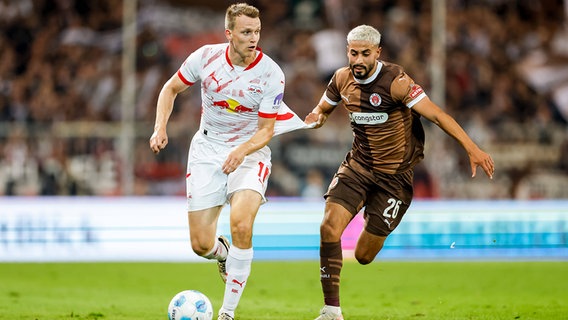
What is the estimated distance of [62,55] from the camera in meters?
21.2

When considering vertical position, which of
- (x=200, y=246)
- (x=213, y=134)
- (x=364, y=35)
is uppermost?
(x=364, y=35)

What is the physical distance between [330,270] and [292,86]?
12.5m

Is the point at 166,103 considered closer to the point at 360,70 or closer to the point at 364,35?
the point at 360,70

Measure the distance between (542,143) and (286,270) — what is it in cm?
664

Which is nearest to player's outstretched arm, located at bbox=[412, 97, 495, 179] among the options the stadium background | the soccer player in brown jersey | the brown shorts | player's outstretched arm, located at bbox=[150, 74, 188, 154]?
the soccer player in brown jersey

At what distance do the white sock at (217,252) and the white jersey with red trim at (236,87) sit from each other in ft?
3.71

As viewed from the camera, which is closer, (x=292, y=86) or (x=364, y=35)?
(x=364, y=35)

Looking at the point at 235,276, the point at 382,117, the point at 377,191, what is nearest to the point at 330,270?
the point at 235,276

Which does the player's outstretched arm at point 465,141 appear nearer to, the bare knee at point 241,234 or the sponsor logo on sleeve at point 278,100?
the sponsor logo on sleeve at point 278,100

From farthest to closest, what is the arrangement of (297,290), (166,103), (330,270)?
(297,290)
(166,103)
(330,270)

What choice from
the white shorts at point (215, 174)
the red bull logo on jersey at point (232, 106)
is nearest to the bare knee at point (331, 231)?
the white shorts at point (215, 174)

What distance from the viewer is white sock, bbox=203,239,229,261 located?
9.15 metres

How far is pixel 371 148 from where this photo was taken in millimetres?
9070

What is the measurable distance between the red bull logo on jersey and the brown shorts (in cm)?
114
